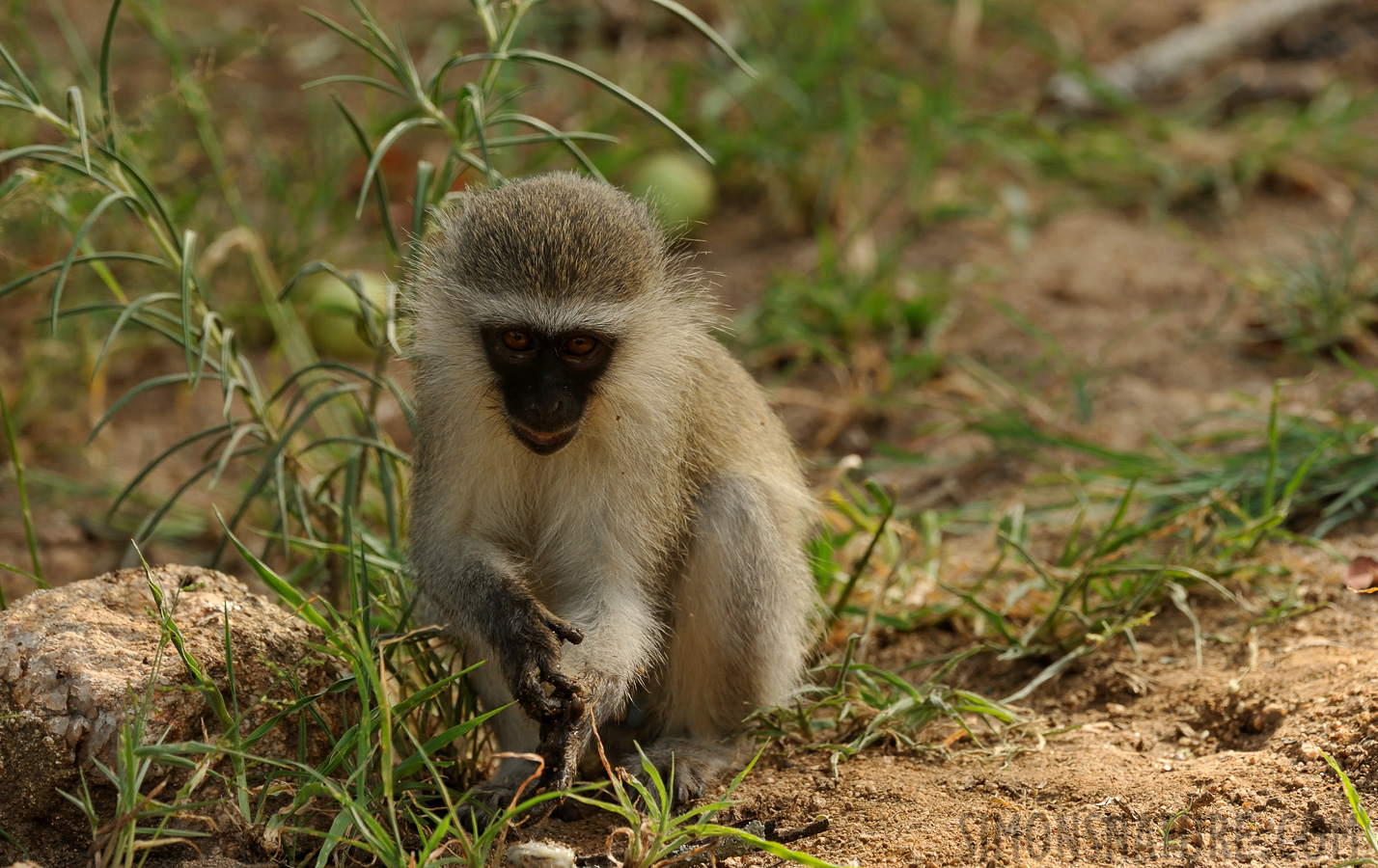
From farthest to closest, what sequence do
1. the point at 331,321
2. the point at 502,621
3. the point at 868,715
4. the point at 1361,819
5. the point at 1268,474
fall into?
the point at 331,321 < the point at 1268,474 < the point at 868,715 < the point at 502,621 < the point at 1361,819

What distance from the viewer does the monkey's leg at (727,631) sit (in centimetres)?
378

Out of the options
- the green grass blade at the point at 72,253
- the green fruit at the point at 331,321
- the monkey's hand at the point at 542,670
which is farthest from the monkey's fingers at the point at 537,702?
the green fruit at the point at 331,321

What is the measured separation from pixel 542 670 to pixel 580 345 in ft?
2.94

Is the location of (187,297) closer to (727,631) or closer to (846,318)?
(727,631)

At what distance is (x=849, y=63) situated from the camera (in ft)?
26.6

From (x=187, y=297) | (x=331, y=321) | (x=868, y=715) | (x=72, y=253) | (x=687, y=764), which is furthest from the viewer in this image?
(x=331, y=321)

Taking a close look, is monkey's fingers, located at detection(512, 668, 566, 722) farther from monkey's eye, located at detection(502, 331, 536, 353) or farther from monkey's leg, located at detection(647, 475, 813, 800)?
monkey's eye, located at detection(502, 331, 536, 353)

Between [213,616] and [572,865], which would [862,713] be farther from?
[213,616]

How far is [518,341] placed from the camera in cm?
349

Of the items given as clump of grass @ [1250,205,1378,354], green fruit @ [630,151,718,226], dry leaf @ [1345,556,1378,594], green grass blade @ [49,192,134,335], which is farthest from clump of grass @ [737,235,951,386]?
green grass blade @ [49,192,134,335]

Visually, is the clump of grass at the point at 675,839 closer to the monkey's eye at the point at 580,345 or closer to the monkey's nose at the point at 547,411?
the monkey's nose at the point at 547,411

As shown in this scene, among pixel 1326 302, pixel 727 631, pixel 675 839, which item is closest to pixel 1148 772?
pixel 727 631

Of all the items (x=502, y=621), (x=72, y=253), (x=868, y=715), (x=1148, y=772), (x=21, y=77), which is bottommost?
(x=868, y=715)

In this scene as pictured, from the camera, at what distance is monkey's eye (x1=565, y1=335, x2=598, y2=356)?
3488mm
